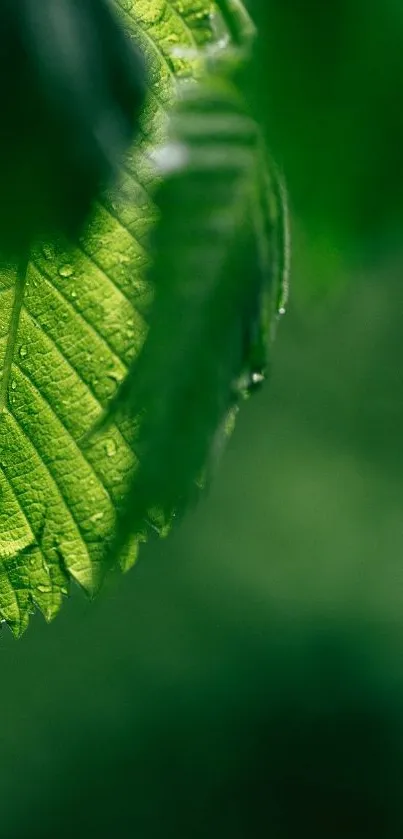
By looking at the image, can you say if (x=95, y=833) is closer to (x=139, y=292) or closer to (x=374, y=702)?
(x=374, y=702)

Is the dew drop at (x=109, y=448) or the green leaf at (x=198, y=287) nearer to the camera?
the green leaf at (x=198, y=287)

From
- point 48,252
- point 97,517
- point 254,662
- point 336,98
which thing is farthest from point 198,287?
point 254,662

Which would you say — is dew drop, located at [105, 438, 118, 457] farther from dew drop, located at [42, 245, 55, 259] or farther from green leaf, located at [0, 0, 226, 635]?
dew drop, located at [42, 245, 55, 259]

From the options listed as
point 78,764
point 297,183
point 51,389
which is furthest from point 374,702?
point 297,183

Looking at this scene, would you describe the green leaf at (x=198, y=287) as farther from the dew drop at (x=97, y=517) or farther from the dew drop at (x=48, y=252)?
the dew drop at (x=97, y=517)

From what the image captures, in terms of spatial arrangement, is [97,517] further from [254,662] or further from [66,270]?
[254,662]

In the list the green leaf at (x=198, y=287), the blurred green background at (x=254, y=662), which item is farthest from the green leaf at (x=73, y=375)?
the blurred green background at (x=254, y=662)
